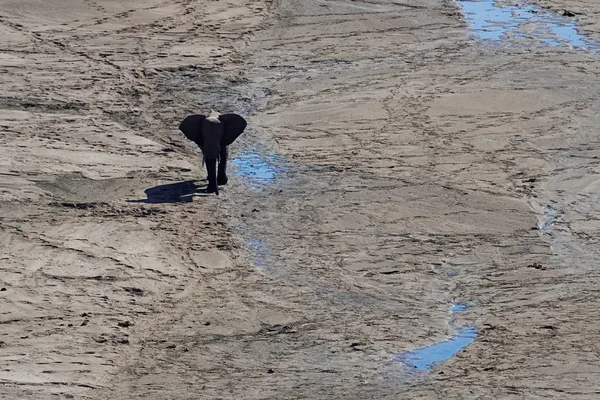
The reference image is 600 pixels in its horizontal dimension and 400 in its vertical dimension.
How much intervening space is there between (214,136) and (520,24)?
11179 mm

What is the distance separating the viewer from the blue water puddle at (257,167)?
1878 centimetres

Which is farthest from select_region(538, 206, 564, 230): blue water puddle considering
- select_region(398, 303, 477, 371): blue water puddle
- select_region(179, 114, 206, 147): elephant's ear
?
select_region(179, 114, 206, 147): elephant's ear

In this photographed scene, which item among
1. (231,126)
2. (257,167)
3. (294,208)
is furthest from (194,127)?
(294,208)

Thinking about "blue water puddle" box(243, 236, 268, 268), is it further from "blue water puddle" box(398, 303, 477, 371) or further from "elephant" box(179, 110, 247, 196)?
"blue water puddle" box(398, 303, 477, 371)

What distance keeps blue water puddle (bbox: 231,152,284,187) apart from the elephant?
0.50 m

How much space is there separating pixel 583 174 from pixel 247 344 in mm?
7329

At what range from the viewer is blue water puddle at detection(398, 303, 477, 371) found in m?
13.0

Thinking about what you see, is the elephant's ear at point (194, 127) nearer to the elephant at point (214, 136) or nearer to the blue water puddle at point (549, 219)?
the elephant at point (214, 136)

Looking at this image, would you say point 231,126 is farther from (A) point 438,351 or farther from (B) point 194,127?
(A) point 438,351

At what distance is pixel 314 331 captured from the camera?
13773mm

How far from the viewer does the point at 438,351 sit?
13.4 m

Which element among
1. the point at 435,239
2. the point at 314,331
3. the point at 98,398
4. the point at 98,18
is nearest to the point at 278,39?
the point at 98,18

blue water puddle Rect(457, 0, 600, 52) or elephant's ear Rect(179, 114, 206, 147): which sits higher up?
elephant's ear Rect(179, 114, 206, 147)

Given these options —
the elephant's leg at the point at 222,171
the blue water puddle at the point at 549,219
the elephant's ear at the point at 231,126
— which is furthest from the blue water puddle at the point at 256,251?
the blue water puddle at the point at 549,219
